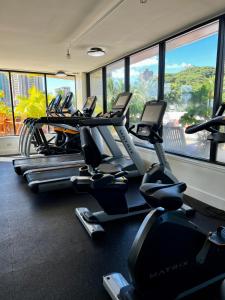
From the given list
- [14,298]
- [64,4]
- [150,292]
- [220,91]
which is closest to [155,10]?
[64,4]

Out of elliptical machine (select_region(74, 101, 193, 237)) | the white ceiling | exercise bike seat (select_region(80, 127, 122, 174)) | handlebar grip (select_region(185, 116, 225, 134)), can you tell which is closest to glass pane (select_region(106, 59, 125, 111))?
the white ceiling

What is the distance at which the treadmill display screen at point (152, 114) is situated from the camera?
278 centimetres

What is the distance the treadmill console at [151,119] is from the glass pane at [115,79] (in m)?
2.36

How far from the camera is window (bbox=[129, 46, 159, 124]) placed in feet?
13.6

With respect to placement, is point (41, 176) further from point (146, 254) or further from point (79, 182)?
point (146, 254)

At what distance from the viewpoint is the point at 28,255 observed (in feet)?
6.50

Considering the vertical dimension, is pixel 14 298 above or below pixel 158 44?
below

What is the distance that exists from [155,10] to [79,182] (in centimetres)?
215

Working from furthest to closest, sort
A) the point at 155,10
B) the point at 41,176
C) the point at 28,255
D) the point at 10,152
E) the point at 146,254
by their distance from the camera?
1. the point at 10,152
2. the point at 41,176
3. the point at 155,10
4. the point at 28,255
5. the point at 146,254

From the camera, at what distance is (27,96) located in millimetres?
6574

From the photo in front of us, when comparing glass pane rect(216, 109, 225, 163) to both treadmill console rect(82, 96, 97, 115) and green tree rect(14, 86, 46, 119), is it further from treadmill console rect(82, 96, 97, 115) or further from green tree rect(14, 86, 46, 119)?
green tree rect(14, 86, 46, 119)

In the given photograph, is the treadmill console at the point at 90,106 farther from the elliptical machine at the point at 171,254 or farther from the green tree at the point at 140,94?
the elliptical machine at the point at 171,254

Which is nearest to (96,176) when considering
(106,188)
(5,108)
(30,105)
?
(106,188)

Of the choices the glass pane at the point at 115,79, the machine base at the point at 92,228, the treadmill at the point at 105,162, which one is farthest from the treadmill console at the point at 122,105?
the machine base at the point at 92,228
